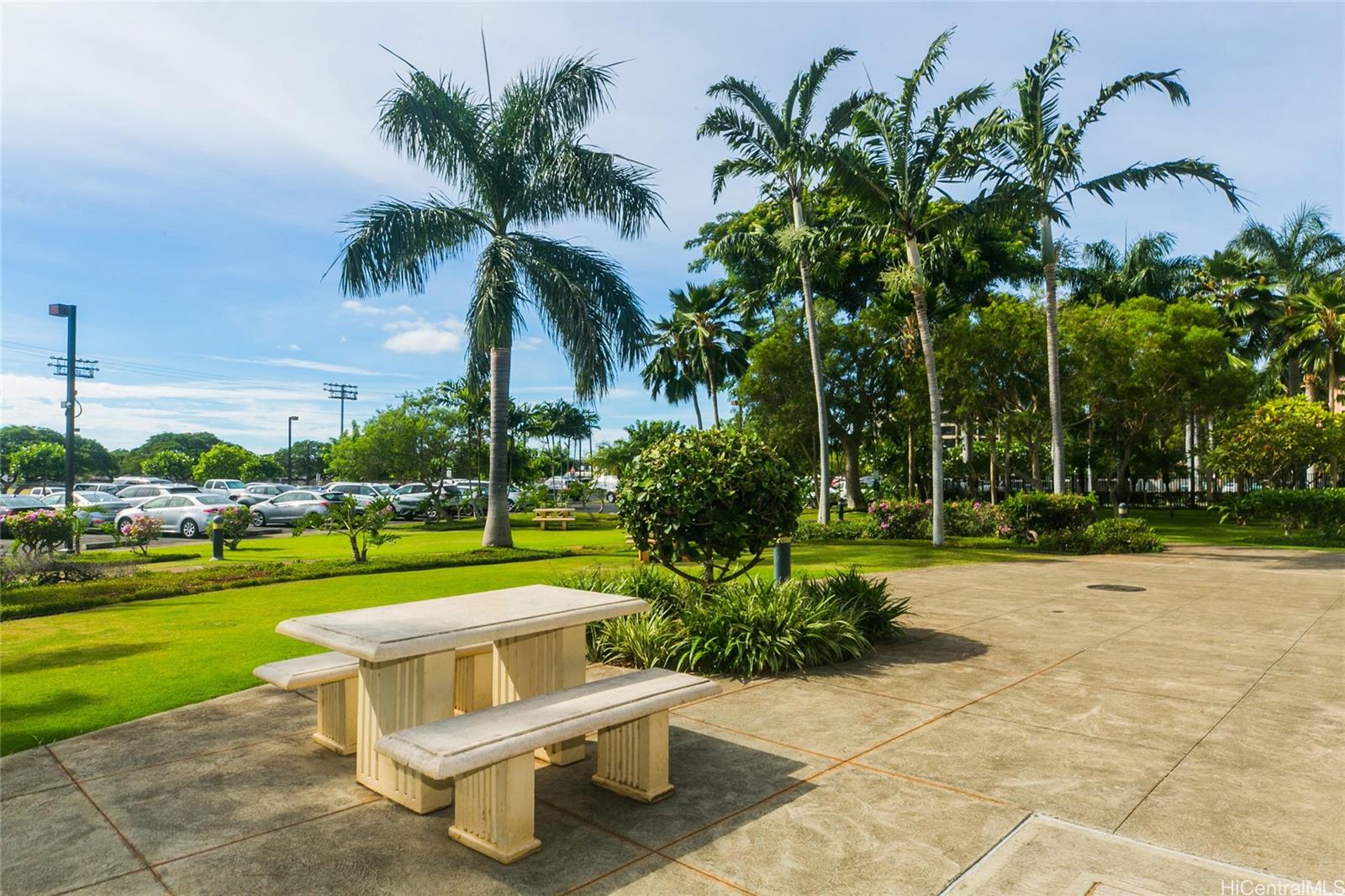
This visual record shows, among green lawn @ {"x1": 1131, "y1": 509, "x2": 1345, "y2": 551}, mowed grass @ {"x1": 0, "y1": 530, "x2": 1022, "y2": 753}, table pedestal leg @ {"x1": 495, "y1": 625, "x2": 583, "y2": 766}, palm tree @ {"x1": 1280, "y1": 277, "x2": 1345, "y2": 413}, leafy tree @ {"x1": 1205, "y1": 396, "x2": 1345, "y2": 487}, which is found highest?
palm tree @ {"x1": 1280, "y1": 277, "x2": 1345, "y2": 413}

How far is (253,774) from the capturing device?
4.27 m

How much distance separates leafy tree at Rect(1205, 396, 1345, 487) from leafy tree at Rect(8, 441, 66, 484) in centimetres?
8734

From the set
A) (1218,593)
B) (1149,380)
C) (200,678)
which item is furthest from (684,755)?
(1149,380)

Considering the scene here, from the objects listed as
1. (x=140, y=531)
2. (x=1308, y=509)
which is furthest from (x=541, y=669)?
(x=1308, y=509)

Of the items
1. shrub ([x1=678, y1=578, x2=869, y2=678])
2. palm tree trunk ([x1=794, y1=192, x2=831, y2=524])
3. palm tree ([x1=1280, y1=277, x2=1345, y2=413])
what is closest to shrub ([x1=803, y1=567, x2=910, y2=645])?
shrub ([x1=678, y1=578, x2=869, y2=678])

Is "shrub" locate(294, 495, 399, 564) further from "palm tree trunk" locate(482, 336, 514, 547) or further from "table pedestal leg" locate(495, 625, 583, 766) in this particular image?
"table pedestal leg" locate(495, 625, 583, 766)

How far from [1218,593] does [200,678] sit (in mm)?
12661

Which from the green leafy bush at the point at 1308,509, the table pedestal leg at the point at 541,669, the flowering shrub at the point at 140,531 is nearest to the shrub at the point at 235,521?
the flowering shrub at the point at 140,531

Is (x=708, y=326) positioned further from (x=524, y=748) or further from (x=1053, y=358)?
(x=524, y=748)

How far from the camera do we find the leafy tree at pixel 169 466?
85.6 meters

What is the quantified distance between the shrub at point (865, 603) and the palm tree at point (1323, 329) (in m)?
32.8

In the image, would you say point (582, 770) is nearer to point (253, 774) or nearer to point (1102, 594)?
point (253, 774)

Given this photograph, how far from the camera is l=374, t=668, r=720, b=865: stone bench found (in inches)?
125

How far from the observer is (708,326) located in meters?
39.4
